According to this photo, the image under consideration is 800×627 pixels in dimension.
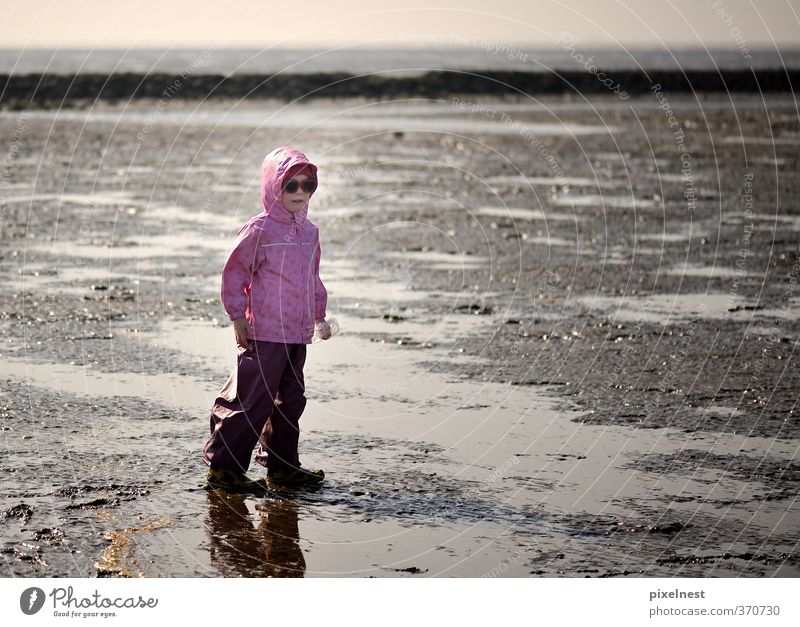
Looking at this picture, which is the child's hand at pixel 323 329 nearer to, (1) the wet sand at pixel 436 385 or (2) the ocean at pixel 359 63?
(1) the wet sand at pixel 436 385

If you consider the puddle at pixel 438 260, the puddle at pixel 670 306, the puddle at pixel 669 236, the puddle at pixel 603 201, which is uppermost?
the puddle at pixel 603 201

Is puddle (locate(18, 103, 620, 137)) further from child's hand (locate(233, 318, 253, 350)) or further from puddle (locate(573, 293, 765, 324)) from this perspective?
child's hand (locate(233, 318, 253, 350))

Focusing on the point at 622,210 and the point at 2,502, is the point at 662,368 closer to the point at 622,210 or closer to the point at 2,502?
the point at 2,502

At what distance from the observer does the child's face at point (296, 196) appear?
6352 mm

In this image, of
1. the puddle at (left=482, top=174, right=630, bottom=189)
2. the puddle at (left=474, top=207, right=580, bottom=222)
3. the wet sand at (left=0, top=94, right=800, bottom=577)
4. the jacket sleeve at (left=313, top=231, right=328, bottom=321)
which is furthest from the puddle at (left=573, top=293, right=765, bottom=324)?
the puddle at (left=482, top=174, right=630, bottom=189)

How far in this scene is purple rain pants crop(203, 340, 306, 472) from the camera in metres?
6.34

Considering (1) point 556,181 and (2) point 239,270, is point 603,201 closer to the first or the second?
(1) point 556,181

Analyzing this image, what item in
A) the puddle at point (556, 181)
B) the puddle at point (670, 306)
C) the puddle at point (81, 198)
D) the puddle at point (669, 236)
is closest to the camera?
the puddle at point (670, 306)

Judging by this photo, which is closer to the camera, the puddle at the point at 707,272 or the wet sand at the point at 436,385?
the wet sand at the point at 436,385

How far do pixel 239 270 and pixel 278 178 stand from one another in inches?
19.5

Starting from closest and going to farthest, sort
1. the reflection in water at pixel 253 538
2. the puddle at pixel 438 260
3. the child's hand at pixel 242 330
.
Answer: the reflection in water at pixel 253 538
the child's hand at pixel 242 330
the puddle at pixel 438 260

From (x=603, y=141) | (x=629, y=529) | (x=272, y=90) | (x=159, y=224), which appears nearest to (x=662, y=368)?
(x=629, y=529)
